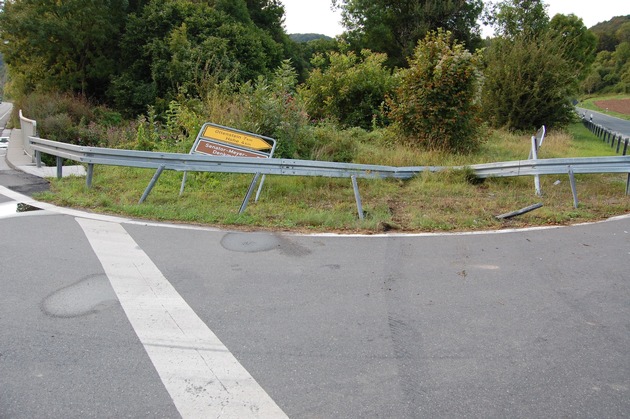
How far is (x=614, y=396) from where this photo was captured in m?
2.90

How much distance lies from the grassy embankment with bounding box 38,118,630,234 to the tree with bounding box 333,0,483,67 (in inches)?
1253

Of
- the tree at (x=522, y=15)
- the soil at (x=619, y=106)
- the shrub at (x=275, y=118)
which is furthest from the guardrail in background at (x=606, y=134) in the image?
the soil at (x=619, y=106)

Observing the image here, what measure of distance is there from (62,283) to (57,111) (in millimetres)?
20142


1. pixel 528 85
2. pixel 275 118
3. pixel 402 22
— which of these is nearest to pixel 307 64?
pixel 402 22

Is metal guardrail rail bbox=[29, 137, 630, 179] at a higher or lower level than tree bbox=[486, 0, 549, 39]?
lower

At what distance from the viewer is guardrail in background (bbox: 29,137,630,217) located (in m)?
7.92

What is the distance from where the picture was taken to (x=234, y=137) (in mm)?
9141

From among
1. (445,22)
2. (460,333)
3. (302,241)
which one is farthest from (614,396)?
(445,22)

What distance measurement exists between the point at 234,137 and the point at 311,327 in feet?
20.0

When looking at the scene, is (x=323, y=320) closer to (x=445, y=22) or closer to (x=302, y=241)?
(x=302, y=241)

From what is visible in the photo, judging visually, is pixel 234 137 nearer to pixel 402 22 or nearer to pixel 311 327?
pixel 311 327

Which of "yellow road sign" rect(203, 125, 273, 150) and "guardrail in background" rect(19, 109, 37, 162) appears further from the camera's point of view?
"guardrail in background" rect(19, 109, 37, 162)

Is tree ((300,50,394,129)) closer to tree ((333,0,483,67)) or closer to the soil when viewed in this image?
tree ((333,0,483,67))

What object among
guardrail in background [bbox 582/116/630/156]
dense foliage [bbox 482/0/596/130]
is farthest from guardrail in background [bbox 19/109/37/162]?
guardrail in background [bbox 582/116/630/156]
